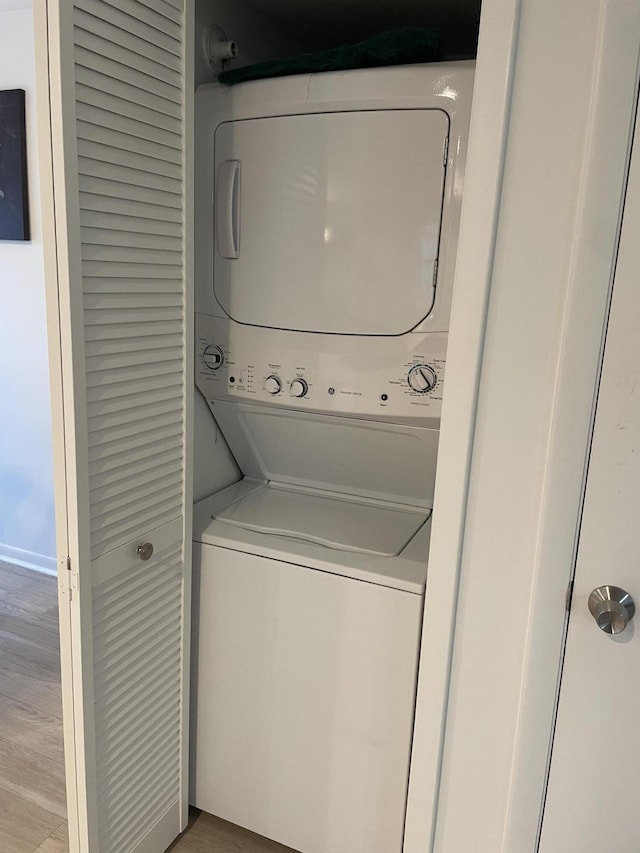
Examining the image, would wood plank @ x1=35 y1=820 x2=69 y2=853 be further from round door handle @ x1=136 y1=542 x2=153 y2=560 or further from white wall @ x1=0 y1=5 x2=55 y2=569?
white wall @ x1=0 y1=5 x2=55 y2=569

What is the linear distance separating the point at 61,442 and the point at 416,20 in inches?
52.8

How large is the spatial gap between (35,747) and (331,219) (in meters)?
1.73

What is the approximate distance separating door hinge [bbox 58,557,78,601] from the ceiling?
135cm

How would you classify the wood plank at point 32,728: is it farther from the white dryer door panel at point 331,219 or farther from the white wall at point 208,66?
the white dryer door panel at point 331,219

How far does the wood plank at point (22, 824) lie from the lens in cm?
165

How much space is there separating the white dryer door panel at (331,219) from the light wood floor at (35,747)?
1.30 meters

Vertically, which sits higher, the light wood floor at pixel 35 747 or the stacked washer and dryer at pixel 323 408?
the stacked washer and dryer at pixel 323 408

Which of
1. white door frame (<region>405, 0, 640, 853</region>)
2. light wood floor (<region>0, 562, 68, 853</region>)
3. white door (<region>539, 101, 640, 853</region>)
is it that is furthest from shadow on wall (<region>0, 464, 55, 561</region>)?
white door (<region>539, 101, 640, 853</region>)

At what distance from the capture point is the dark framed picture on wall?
253 centimetres

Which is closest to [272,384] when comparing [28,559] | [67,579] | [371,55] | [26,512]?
[67,579]

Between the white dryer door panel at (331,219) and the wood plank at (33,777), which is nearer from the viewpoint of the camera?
the white dryer door panel at (331,219)

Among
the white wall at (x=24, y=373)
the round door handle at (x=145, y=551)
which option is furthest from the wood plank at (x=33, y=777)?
the white wall at (x=24, y=373)

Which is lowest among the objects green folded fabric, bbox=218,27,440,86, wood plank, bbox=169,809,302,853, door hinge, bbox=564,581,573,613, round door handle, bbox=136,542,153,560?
wood plank, bbox=169,809,302,853

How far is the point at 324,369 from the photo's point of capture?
1484mm
